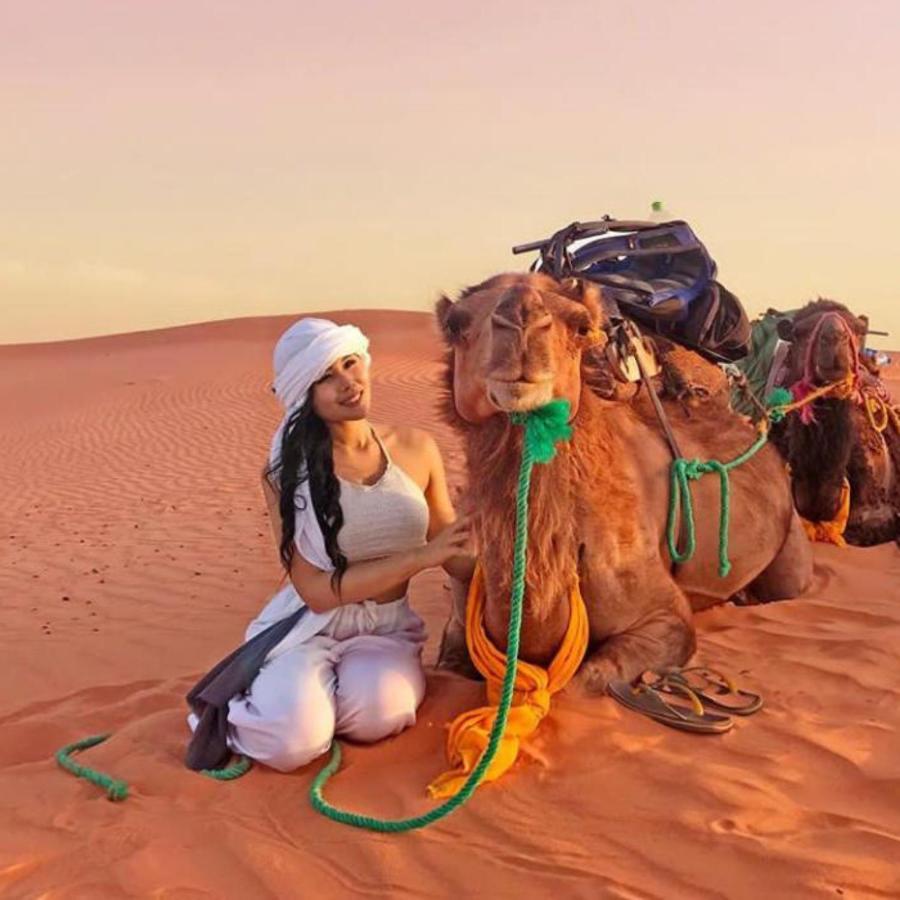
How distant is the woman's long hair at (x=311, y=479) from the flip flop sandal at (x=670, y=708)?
3.31 ft

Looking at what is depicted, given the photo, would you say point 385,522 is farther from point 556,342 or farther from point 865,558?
point 865,558

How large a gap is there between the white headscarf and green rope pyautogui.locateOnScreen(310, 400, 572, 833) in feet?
2.28

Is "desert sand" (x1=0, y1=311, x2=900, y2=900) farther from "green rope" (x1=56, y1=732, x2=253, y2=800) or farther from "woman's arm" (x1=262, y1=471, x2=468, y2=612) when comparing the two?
"woman's arm" (x1=262, y1=471, x2=468, y2=612)

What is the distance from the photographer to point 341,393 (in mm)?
3650

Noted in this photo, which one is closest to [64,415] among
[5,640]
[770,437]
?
[5,640]

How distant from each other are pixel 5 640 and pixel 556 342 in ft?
15.7

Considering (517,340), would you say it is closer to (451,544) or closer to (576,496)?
(451,544)

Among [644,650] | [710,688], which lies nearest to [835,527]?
[710,688]

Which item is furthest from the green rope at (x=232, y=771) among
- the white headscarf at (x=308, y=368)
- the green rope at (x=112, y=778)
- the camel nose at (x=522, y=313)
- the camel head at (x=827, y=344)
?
the camel head at (x=827, y=344)

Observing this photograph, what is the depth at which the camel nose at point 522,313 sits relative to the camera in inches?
114

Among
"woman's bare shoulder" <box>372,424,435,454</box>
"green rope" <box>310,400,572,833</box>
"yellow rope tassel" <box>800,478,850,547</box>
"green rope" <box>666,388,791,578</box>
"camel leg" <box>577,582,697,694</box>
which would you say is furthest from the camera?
"yellow rope tassel" <box>800,478,850,547</box>

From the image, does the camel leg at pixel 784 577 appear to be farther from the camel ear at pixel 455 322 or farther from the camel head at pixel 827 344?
the camel ear at pixel 455 322

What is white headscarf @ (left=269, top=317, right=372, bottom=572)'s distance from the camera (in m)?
3.62

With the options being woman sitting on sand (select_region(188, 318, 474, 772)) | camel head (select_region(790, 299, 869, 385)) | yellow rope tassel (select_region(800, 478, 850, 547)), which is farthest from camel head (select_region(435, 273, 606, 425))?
yellow rope tassel (select_region(800, 478, 850, 547))
